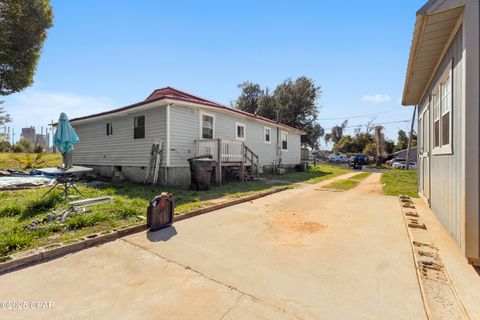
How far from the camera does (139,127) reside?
1153cm

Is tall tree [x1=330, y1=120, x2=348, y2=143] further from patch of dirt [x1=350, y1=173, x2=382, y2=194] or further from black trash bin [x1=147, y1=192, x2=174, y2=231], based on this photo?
black trash bin [x1=147, y1=192, x2=174, y2=231]

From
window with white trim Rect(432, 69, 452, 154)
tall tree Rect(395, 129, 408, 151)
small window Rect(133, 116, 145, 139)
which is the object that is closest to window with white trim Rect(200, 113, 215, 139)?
small window Rect(133, 116, 145, 139)

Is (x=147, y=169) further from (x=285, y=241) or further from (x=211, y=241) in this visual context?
(x=285, y=241)

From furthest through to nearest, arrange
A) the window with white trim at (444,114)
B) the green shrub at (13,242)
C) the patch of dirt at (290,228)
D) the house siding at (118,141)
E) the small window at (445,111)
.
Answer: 1. the house siding at (118,141)
2. the small window at (445,111)
3. the window with white trim at (444,114)
4. the patch of dirt at (290,228)
5. the green shrub at (13,242)

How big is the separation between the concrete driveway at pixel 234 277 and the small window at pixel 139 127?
7885 mm

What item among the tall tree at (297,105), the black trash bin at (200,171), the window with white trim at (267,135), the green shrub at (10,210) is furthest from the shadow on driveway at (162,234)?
the tall tree at (297,105)

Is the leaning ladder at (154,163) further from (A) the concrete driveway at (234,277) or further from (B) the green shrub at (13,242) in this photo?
(B) the green shrub at (13,242)

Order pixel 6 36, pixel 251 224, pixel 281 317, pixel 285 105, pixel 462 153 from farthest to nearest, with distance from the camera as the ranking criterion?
pixel 285 105 < pixel 6 36 < pixel 251 224 < pixel 462 153 < pixel 281 317

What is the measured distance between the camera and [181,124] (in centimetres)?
1069

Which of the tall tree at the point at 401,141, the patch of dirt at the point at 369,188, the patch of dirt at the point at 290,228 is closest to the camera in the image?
the patch of dirt at the point at 290,228

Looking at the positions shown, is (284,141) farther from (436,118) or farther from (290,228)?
(290,228)

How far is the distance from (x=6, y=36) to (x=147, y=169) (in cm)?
1245

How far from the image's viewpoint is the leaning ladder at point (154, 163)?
33.1 ft

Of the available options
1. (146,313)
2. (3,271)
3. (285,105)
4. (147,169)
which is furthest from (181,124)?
(285,105)
